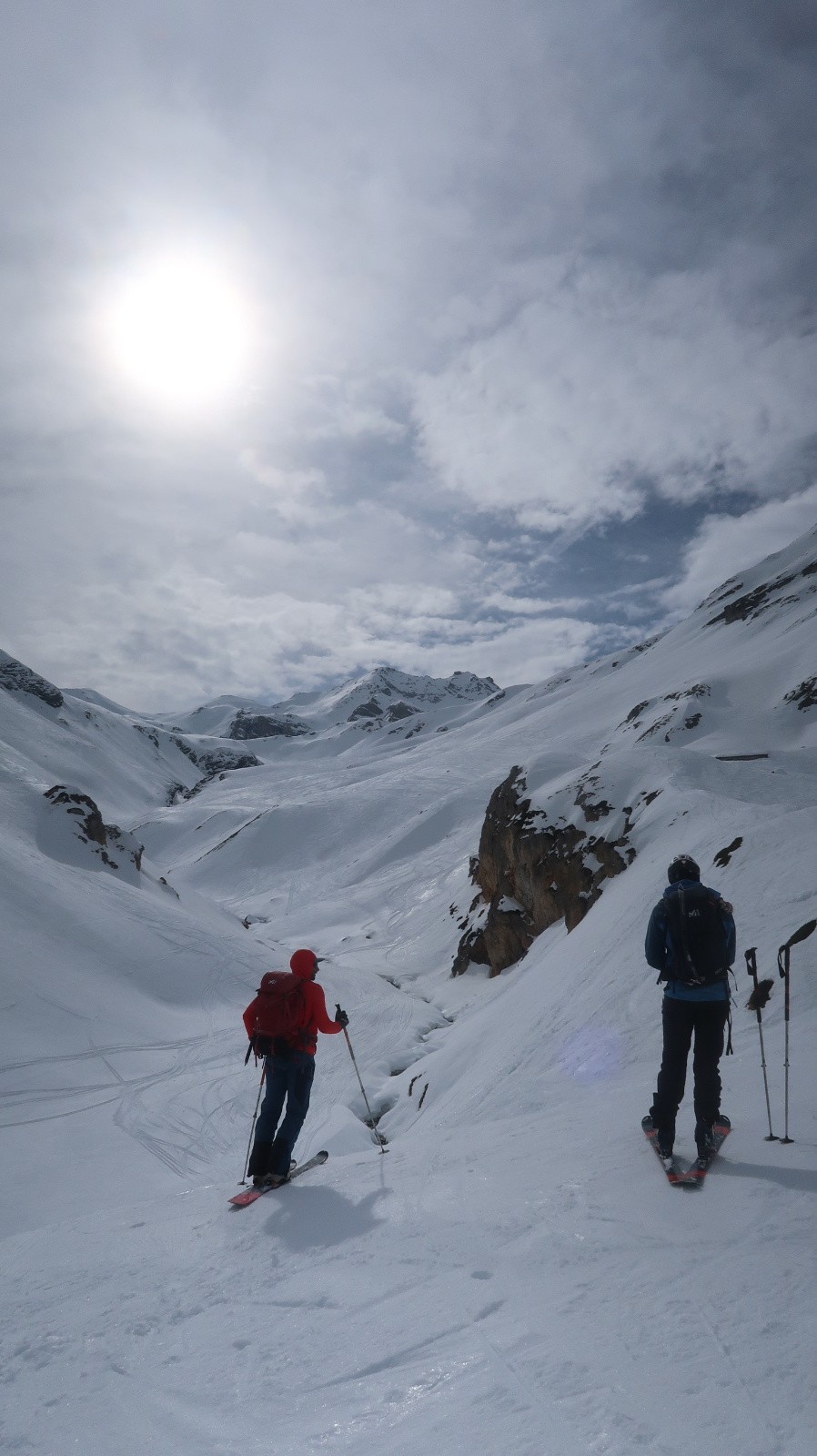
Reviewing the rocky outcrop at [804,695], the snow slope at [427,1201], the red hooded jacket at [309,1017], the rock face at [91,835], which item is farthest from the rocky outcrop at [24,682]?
the red hooded jacket at [309,1017]

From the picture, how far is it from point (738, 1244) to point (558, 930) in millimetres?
14663

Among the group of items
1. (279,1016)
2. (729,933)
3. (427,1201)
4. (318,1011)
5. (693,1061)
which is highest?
(279,1016)

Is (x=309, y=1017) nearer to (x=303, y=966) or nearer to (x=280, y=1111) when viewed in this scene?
(x=303, y=966)

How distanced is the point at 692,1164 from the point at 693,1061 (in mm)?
644

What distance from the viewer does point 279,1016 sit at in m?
6.25

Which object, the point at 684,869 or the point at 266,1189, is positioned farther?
the point at 266,1189

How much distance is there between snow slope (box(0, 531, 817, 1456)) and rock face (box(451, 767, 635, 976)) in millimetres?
773

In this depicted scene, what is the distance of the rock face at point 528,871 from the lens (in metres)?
16.9

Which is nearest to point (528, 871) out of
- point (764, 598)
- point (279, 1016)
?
point (279, 1016)

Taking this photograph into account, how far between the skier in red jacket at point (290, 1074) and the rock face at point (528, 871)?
418 inches

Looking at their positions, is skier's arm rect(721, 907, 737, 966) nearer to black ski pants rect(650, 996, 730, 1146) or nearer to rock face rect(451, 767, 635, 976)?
black ski pants rect(650, 996, 730, 1146)

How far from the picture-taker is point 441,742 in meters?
104

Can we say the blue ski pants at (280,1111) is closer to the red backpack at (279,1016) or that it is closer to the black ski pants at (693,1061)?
the red backpack at (279,1016)

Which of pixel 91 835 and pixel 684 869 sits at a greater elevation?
pixel 91 835
